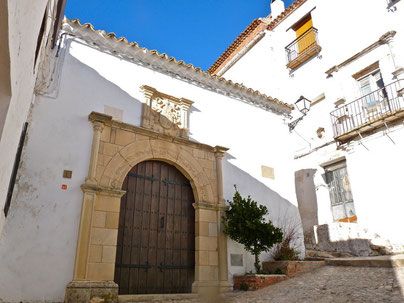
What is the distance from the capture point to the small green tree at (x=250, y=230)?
5979 mm

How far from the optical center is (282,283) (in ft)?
18.5

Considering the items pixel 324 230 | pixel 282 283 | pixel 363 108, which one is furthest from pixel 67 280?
pixel 363 108

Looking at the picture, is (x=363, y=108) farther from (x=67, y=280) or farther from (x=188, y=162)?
(x=67, y=280)

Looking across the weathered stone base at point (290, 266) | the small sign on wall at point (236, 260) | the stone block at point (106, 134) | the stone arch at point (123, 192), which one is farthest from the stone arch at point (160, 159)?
the weathered stone base at point (290, 266)

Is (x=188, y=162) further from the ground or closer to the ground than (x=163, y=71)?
closer to the ground

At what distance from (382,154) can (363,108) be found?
5.40 feet

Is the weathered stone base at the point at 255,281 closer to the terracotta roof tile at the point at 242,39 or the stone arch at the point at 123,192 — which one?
the stone arch at the point at 123,192

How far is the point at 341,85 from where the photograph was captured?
36.7ft

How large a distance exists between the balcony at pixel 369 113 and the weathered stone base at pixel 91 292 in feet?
26.9

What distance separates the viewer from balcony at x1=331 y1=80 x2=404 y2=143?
30.3 ft

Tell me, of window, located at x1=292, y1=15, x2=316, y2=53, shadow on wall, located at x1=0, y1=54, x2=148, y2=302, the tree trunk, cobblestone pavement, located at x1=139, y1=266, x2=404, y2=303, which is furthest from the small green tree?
window, located at x1=292, y1=15, x2=316, y2=53

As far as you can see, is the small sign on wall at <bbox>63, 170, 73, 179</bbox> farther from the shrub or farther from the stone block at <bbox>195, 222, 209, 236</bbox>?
the shrub

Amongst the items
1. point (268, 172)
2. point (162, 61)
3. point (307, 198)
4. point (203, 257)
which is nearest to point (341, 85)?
point (307, 198)

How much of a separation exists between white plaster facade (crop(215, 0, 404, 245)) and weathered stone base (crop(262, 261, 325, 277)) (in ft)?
11.8
